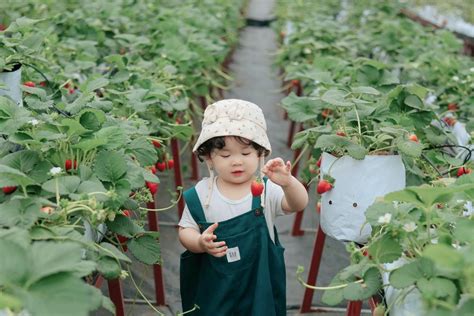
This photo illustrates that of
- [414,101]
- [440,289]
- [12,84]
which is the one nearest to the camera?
[440,289]

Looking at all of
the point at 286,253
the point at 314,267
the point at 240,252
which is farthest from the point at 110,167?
the point at 286,253

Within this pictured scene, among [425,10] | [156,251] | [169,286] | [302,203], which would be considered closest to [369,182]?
[302,203]

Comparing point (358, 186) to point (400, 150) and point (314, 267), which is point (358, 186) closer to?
point (400, 150)

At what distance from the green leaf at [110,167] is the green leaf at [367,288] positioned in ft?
2.02

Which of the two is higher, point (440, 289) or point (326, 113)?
point (440, 289)

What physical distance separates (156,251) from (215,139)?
402 millimetres

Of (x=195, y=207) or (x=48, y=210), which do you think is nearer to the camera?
(x=48, y=210)

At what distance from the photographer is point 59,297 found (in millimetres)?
1138

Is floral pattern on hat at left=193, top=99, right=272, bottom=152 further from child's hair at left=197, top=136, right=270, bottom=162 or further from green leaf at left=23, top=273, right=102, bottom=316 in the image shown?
green leaf at left=23, top=273, right=102, bottom=316

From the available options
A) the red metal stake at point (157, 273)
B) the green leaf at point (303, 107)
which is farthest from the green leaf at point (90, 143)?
the green leaf at point (303, 107)

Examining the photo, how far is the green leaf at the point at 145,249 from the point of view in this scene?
1.91 meters

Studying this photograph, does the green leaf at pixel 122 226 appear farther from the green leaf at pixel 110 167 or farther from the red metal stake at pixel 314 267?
the red metal stake at pixel 314 267

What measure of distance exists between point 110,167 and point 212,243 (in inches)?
16.6

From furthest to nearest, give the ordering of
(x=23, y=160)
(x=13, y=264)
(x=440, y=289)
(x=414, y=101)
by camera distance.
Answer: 1. (x=414, y=101)
2. (x=23, y=160)
3. (x=440, y=289)
4. (x=13, y=264)
